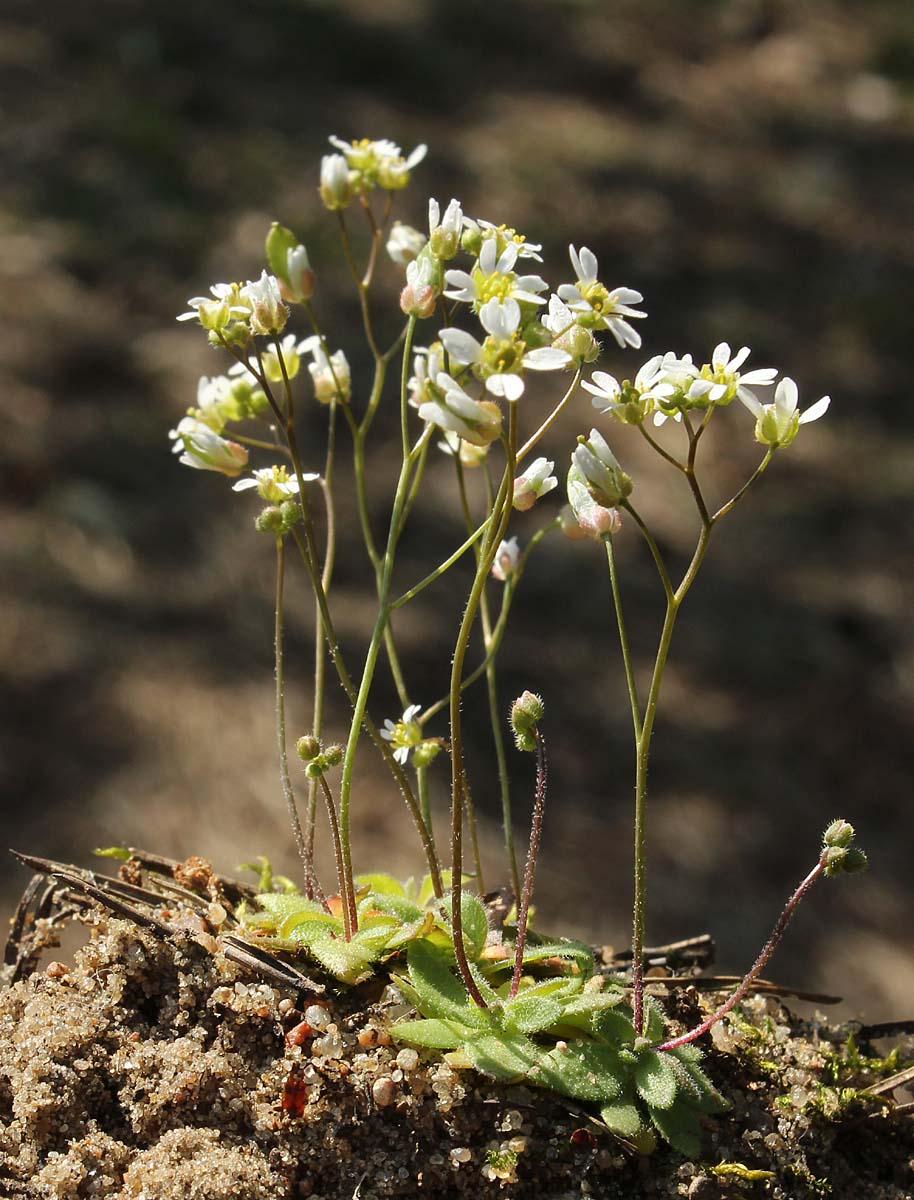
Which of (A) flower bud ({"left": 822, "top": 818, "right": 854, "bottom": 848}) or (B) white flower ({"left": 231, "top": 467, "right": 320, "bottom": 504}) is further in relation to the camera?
(B) white flower ({"left": 231, "top": 467, "right": 320, "bottom": 504})

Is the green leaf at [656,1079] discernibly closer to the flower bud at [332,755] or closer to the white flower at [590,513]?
the flower bud at [332,755]

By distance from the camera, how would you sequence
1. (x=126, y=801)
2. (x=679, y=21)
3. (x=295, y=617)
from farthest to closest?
(x=679, y=21) < (x=295, y=617) < (x=126, y=801)

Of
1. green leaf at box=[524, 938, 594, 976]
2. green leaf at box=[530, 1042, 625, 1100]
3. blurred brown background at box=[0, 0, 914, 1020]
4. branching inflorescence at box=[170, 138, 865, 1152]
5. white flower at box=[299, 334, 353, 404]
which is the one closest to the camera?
branching inflorescence at box=[170, 138, 865, 1152]

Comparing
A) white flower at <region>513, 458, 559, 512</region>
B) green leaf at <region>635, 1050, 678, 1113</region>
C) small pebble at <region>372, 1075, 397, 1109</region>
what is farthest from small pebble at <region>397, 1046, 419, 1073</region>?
white flower at <region>513, 458, 559, 512</region>

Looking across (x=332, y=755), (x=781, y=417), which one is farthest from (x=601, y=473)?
(x=332, y=755)

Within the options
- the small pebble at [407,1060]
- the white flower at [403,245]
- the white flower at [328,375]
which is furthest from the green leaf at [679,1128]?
the white flower at [403,245]

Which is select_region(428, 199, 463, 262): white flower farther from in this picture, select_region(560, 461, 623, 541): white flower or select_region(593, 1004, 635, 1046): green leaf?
select_region(593, 1004, 635, 1046): green leaf

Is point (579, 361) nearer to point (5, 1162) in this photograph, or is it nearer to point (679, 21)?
point (5, 1162)

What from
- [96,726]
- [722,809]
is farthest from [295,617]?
[722,809]
